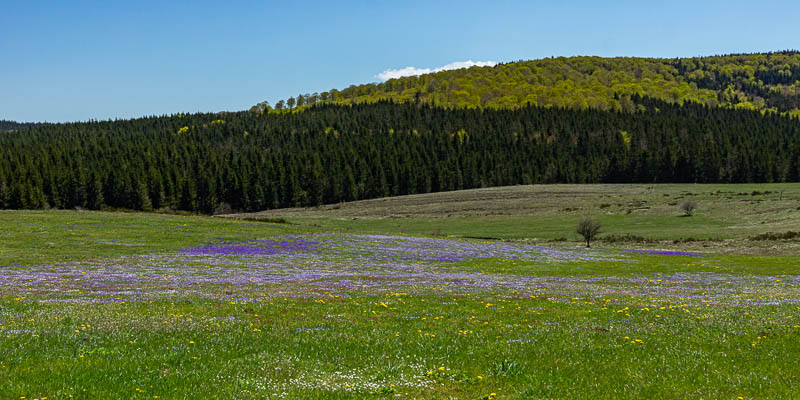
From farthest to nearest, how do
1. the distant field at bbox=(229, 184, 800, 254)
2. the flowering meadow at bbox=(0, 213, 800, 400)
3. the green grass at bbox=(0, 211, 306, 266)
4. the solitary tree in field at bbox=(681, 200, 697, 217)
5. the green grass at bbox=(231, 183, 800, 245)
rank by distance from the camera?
the solitary tree in field at bbox=(681, 200, 697, 217)
the green grass at bbox=(231, 183, 800, 245)
the distant field at bbox=(229, 184, 800, 254)
the green grass at bbox=(0, 211, 306, 266)
the flowering meadow at bbox=(0, 213, 800, 400)

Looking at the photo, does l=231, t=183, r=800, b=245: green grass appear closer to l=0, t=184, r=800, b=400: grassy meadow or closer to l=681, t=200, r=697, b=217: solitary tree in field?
l=681, t=200, r=697, b=217: solitary tree in field

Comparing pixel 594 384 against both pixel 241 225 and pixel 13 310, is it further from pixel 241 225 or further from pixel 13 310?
pixel 241 225

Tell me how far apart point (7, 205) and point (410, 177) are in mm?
122743

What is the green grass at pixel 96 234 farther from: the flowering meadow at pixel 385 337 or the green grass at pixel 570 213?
the green grass at pixel 570 213

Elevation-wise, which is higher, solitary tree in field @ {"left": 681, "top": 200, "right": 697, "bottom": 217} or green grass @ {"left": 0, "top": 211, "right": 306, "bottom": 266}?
green grass @ {"left": 0, "top": 211, "right": 306, "bottom": 266}

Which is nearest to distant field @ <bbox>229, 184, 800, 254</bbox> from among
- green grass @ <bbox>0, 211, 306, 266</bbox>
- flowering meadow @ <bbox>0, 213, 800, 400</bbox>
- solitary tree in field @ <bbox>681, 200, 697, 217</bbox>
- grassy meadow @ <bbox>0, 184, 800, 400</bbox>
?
solitary tree in field @ <bbox>681, 200, 697, 217</bbox>

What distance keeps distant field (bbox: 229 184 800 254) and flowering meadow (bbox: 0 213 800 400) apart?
54013 millimetres

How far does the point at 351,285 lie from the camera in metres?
29.8

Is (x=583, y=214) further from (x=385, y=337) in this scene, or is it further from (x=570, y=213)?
(x=385, y=337)

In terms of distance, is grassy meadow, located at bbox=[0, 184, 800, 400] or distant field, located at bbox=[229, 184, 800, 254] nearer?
grassy meadow, located at bbox=[0, 184, 800, 400]

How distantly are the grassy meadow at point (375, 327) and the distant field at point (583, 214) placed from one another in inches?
1370

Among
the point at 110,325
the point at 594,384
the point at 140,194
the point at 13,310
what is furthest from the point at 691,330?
the point at 140,194

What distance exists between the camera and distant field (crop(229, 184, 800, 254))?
276ft

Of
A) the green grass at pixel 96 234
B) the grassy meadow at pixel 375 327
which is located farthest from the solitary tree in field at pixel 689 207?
the green grass at pixel 96 234
